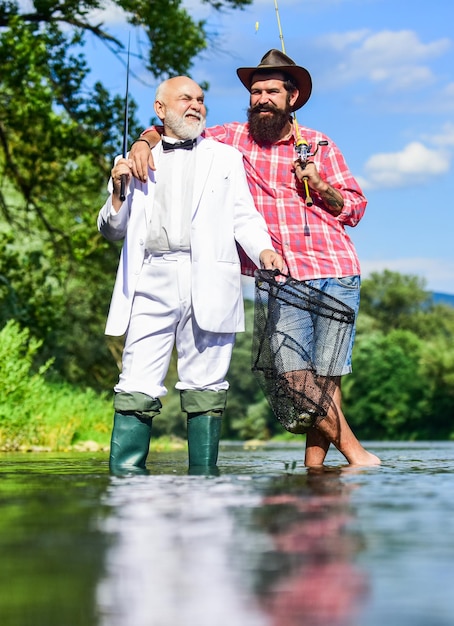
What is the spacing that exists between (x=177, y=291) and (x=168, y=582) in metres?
3.90

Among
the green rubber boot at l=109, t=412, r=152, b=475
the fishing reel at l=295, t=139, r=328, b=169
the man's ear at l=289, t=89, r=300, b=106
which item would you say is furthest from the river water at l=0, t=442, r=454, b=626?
the man's ear at l=289, t=89, r=300, b=106

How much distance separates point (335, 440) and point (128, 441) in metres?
1.28

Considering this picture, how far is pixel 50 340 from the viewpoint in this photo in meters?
25.5

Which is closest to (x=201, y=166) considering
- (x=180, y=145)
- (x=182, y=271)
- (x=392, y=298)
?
(x=180, y=145)

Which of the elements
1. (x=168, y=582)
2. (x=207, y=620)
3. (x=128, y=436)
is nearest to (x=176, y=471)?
(x=128, y=436)

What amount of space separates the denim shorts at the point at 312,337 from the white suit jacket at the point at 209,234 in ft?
1.37

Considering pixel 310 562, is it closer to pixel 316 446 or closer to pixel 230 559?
pixel 230 559

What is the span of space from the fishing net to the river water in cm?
179

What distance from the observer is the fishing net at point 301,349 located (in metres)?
7.05

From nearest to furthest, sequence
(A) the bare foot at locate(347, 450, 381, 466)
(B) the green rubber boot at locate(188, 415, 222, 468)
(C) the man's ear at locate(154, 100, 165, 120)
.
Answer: (B) the green rubber boot at locate(188, 415, 222, 468) < (C) the man's ear at locate(154, 100, 165, 120) < (A) the bare foot at locate(347, 450, 381, 466)

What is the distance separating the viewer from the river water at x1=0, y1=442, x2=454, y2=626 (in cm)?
242

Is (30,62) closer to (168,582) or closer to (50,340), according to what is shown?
(50,340)

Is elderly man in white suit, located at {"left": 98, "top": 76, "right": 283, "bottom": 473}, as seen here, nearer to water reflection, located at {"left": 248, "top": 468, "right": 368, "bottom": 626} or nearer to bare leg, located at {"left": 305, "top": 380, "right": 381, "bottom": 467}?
bare leg, located at {"left": 305, "top": 380, "right": 381, "bottom": 467}

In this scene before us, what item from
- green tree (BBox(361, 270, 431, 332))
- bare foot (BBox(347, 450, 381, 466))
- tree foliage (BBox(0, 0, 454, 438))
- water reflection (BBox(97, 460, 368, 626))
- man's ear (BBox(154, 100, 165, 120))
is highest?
green tree (BBox(361, 270, 431, 332))
